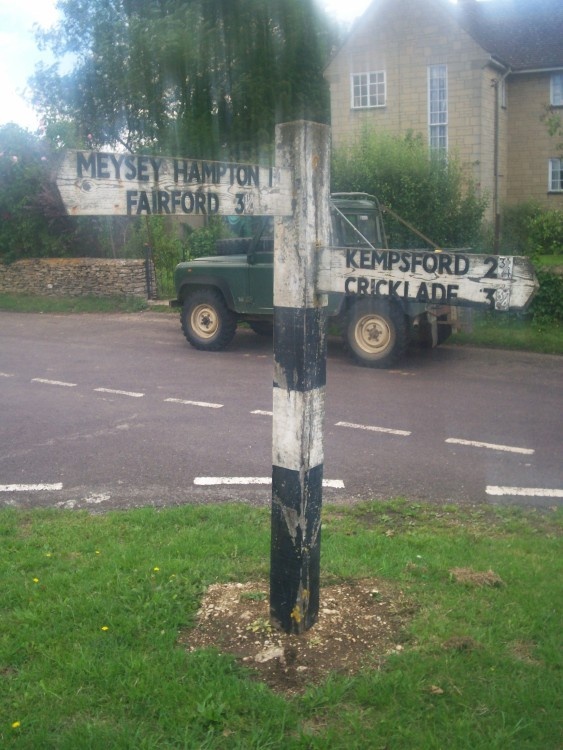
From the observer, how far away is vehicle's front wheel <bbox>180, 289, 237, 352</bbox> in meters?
13.3

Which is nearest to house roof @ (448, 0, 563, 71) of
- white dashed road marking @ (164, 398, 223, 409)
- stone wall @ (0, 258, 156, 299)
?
stone wall @ (0, 258, 156, 299)

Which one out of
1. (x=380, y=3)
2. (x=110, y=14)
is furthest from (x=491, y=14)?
(x=110, y=14)

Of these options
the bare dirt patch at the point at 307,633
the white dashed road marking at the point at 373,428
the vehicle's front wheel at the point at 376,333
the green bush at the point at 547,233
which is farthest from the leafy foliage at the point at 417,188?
the bare dirt patch at the point at 307,633

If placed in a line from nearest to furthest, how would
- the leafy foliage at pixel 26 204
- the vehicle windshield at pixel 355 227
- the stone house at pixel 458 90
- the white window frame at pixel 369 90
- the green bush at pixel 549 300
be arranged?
the vehicle windshield at pixel 355 227
the green bush at pixel 549 300
the leafy foliage at pixel 26 204
the stone house at pixel 458 90
the white window frame at pixel 369 90

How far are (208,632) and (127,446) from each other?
4.06m

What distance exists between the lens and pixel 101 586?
15.0ft

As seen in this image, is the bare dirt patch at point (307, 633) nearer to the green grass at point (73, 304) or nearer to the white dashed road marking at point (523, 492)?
the white dashed road marking at point (523, 492)

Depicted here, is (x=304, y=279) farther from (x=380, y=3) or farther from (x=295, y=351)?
(x=380, y=3)

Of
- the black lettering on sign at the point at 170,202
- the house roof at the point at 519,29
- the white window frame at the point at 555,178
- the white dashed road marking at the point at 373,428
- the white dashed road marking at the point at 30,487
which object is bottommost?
the white dashed road marking at the point at 30,487

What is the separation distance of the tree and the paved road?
13990 mm

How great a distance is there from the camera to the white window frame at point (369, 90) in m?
27.4

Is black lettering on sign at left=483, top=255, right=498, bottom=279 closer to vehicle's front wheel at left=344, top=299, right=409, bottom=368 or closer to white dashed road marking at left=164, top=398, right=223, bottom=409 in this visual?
white dashed road marking at left=164, top=398, right=223, bottom=409

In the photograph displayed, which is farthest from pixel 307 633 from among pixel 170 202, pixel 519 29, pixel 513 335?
pixel 519 29

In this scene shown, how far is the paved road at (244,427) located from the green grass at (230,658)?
911mm
